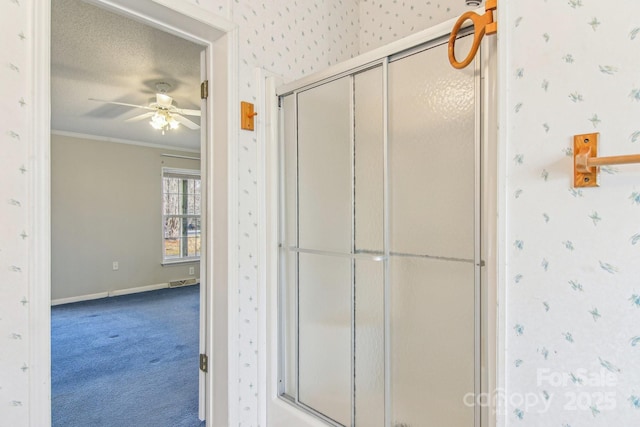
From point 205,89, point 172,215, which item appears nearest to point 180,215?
point 172,215

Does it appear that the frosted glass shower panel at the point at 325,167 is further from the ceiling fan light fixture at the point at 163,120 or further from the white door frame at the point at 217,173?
the ceiling fan light fixture at the point at 163,120

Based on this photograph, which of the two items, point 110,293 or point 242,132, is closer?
point 242,132

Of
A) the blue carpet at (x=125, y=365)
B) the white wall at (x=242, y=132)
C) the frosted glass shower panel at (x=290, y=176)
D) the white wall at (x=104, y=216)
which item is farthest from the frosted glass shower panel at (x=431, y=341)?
the white wall at (x=104, y=216)

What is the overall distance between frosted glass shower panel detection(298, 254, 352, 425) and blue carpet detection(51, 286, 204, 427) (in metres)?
0.90

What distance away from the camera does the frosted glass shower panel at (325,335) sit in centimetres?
154

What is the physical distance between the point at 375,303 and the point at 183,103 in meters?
3.40

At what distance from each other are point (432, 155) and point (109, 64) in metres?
2.81

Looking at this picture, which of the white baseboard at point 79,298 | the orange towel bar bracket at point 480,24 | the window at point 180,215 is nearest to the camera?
the orange towel bar bracket at point 480,24

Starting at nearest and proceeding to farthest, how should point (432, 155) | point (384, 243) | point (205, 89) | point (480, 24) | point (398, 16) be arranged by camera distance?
1. point (480, 24)
2. point (432, 155)
3. point (384, 243)
4. point (205, 89)
5. point (398, 16)

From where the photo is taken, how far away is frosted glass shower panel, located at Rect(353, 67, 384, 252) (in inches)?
54.6
